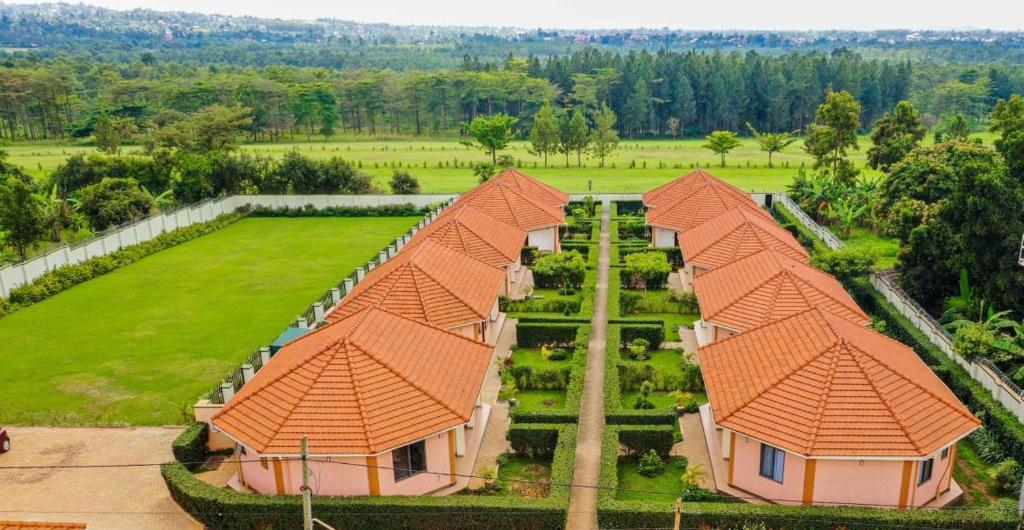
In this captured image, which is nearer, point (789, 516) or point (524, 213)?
point (789, 516)

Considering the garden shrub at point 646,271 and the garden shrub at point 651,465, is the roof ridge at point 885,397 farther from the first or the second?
the garden shrub at point 646,271

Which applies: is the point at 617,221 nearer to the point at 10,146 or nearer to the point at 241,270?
the point at 241,270

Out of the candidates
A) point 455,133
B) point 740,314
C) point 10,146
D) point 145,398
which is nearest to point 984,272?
point 740,314

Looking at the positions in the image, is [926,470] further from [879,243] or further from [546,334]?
[879,243]

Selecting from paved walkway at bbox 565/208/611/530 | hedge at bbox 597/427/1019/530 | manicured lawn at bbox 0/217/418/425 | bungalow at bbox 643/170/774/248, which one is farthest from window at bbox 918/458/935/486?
bungalow at bbox 643/170/774/248

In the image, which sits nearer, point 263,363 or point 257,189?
point 263,363

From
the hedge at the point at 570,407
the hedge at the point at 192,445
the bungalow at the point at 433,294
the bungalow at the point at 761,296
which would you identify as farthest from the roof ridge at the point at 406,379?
the bungalow at the point at 761,296

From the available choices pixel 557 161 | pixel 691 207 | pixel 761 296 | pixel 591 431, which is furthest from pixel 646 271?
pixel 557 161
